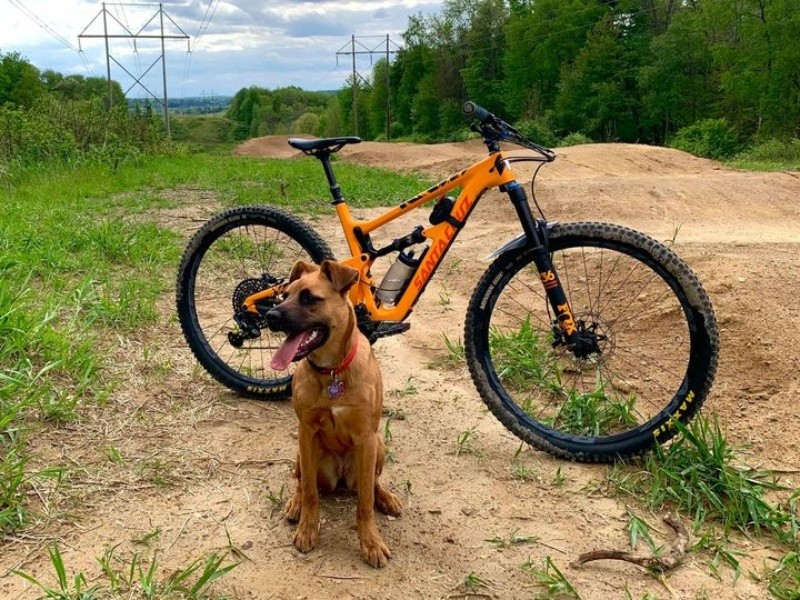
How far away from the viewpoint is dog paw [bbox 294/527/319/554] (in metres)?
2.32

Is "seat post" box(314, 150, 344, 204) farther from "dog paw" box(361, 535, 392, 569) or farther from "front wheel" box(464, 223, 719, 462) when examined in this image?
"dog paw" box(361, 535, 392, 569)

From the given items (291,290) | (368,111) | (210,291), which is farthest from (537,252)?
(368,111)

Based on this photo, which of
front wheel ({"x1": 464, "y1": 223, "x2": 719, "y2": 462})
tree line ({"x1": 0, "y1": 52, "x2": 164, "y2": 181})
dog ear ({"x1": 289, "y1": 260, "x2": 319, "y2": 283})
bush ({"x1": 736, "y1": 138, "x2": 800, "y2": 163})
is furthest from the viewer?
bush ({"x1": 736, "y1": 138, "x2": 800, "y2": 163})

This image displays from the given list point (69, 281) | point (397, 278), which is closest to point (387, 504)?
point (397, 278)

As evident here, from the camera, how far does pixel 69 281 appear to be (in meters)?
4.75

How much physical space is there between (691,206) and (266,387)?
22.8 ft

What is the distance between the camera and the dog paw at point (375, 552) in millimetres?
2248

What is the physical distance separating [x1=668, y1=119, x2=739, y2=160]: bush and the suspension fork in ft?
64.1

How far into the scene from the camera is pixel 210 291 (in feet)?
16.8

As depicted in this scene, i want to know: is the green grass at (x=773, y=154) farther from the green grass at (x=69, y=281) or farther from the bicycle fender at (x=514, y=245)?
the bicycle fender at (x=514, y=245)

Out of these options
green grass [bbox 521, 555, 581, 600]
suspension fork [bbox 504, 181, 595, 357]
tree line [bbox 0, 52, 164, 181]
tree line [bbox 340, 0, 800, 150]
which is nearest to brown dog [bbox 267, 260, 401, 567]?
green grass [bbox 521, 555, 581, 600]

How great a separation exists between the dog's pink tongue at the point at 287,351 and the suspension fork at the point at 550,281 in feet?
4.18

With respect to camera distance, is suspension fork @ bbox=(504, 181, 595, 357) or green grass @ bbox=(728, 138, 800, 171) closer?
suspension fork @ bbox=(504, 181, 595, 357)

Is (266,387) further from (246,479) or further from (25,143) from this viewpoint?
(25,143)
